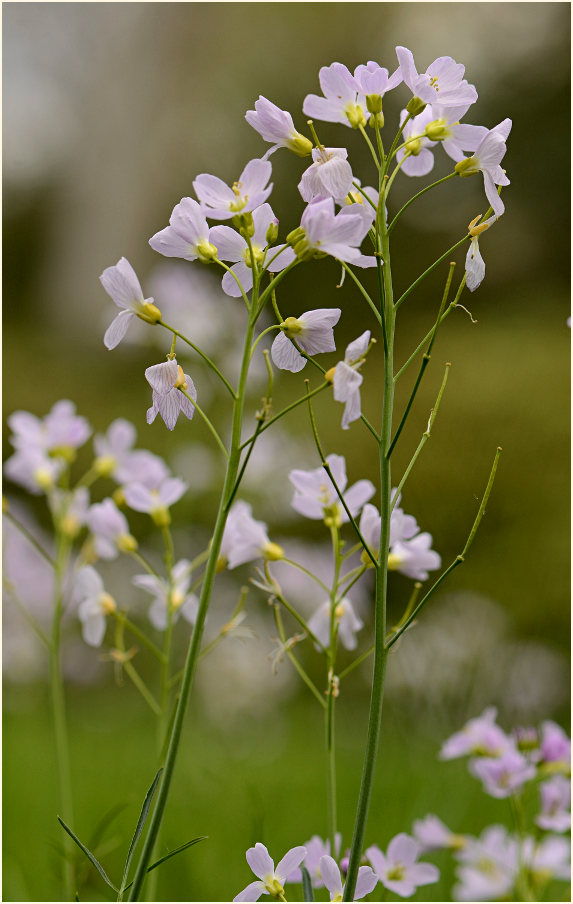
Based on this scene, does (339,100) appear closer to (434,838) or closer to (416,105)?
(416,105)

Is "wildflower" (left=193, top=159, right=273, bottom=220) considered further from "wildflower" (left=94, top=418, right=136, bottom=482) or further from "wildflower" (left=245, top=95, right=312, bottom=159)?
"wildflower" (left=94, top=418, right=136, bottom=482)

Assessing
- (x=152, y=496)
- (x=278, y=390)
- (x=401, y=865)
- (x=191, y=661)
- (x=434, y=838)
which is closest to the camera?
(x=191, y=661)

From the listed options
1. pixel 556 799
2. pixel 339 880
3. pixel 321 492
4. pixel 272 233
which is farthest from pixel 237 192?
pixel 556 799

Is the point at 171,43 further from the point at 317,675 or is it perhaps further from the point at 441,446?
the point at 441,446

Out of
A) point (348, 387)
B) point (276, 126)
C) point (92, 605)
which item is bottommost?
point (92, 605)

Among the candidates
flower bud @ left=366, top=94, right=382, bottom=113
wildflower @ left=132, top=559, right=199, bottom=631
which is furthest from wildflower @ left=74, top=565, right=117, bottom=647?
flower bud @ left=366, top=94, right=382, bottom=113

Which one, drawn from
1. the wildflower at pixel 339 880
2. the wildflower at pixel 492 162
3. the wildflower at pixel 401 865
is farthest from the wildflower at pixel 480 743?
the wildflower at pixel 492 162
